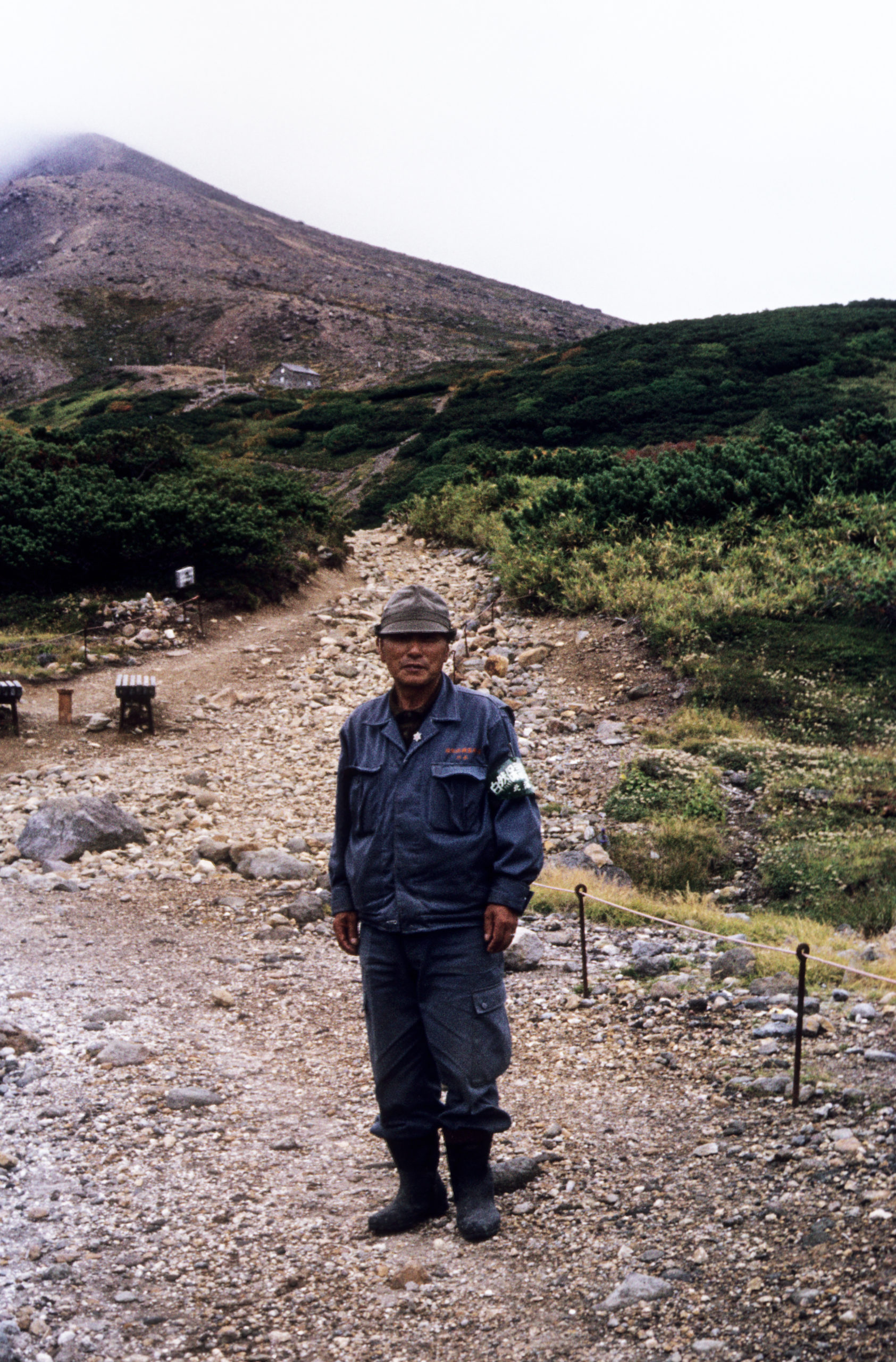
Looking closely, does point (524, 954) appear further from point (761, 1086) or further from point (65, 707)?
point (65, 707)

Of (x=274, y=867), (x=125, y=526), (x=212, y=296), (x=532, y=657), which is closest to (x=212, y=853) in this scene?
(x=274, y=867)

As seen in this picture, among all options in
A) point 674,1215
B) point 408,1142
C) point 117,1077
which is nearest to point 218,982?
point 117,1077

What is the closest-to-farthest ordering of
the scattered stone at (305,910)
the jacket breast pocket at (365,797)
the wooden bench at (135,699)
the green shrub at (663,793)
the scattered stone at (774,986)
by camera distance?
1. the jacket breast pocket at (365,797)
2. the scattered stone at (774,986)
3. the scattered stone at (305,910)
4. the green shrub at (663,793)
5. the wooden bench at (135,699)

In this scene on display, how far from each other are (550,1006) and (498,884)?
268 centimetres

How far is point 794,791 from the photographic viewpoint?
28.2ft

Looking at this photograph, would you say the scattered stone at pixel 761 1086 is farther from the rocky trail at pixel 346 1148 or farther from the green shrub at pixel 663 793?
the green shrub at pixel 663 793

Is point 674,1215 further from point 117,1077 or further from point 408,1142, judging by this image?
point 117,1077

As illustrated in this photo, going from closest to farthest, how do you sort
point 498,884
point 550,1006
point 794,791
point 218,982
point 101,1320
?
point 101,1320 < point 498,884 < point 550,1006 < point 218,982 < point 794,791

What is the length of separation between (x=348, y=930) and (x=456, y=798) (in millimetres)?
595

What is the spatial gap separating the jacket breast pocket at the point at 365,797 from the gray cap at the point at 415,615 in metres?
0.42

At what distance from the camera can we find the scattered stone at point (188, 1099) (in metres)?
4.15

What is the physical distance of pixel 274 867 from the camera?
7582 millimetres

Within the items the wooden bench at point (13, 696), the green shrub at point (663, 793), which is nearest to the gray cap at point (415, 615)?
the green shrub at point (663, 793)

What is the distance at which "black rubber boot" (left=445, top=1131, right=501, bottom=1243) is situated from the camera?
3.08 m
